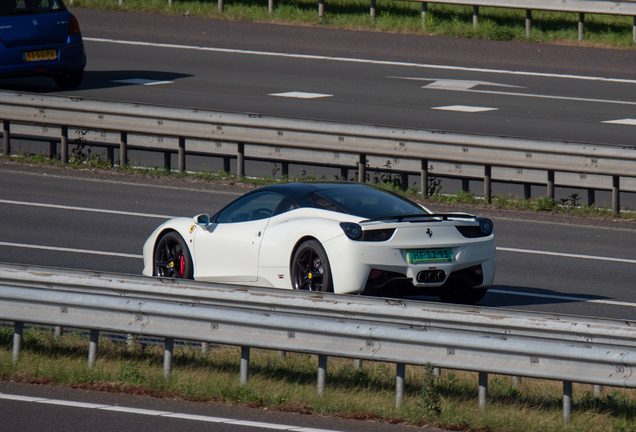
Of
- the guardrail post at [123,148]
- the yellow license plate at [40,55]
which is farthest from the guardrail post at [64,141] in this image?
the yellow license plate at [40,55]

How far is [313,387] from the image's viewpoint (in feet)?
24.3

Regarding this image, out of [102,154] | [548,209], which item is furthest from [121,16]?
[548,209]

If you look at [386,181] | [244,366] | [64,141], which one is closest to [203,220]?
[244,366]

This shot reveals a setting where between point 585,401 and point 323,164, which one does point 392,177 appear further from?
point 585,401

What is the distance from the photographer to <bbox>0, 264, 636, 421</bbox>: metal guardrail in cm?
664

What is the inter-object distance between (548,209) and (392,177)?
3.27m

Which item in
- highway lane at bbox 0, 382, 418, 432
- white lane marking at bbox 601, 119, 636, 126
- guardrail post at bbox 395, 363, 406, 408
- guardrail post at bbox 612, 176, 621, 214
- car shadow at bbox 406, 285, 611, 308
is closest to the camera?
highway lane at bbox 0, 382, 418, 432

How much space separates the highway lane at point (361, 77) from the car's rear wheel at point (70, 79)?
0.67 ft

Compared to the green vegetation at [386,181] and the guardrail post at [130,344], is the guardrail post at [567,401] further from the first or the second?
the green vegetation at [386,181]

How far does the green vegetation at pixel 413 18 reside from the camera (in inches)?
985

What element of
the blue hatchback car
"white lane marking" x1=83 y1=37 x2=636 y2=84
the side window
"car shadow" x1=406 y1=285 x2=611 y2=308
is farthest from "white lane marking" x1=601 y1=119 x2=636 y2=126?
the side window

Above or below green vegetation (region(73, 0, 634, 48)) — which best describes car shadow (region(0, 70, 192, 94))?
below

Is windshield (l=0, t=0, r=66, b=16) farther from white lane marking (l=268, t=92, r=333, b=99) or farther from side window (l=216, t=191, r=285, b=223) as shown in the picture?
side window (l=216, t=191, r=285, b=223)

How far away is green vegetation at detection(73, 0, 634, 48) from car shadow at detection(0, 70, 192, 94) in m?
4.68
